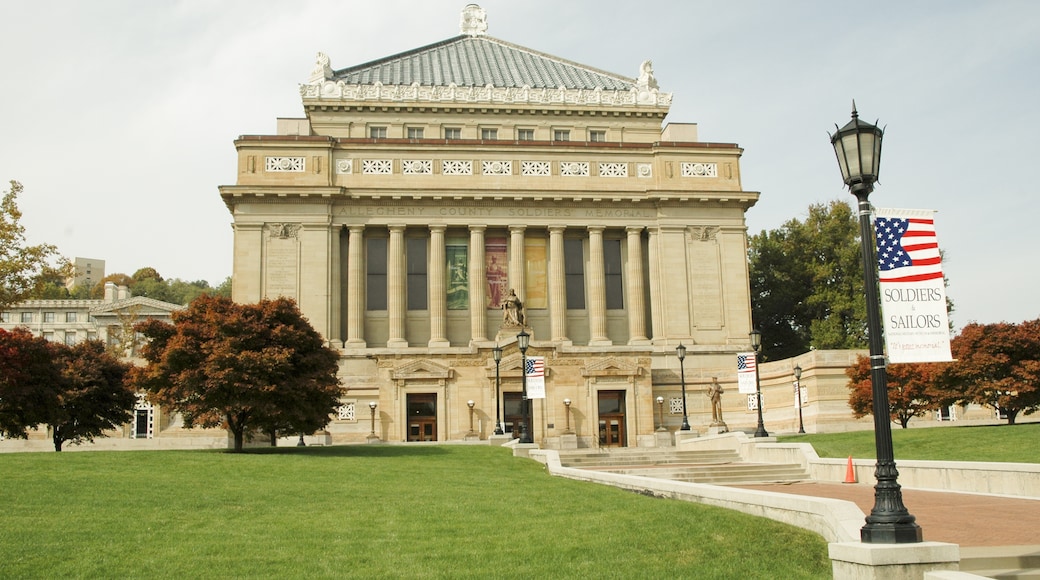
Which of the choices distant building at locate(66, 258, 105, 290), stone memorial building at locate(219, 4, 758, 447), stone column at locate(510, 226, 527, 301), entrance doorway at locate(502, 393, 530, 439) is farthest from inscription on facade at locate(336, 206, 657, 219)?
distant building at locate(66, 258, 105, 290)

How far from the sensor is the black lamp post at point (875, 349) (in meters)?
11.1

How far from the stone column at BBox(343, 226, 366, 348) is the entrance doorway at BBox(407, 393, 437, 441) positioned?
27.0 feet

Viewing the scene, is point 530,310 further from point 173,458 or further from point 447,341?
point 173,458

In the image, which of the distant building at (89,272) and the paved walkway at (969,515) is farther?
the distant building at (89,272)

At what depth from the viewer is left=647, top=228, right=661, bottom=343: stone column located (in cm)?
6331

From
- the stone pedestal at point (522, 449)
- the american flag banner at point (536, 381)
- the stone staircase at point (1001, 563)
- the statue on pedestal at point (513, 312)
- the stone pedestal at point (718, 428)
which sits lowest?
the stone staircase at point (1001, 563)

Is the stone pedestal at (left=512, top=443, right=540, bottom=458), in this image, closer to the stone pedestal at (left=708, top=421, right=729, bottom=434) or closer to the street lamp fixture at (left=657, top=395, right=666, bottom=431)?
the stone pedestal at (left=708, top=421, right=729, bottom=434)

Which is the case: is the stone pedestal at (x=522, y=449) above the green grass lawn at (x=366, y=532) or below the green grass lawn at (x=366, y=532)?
above

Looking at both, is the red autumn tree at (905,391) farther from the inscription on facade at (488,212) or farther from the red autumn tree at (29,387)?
the red autumn tree at (29,387)

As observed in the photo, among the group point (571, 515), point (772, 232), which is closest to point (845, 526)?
point (571, 515)

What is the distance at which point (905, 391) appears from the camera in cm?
4606

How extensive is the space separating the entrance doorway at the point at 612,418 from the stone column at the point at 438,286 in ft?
40.3

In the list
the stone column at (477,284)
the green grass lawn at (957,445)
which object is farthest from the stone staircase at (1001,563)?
the stone column at (477,284)

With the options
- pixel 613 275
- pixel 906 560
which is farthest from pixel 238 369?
pixel 613 275
